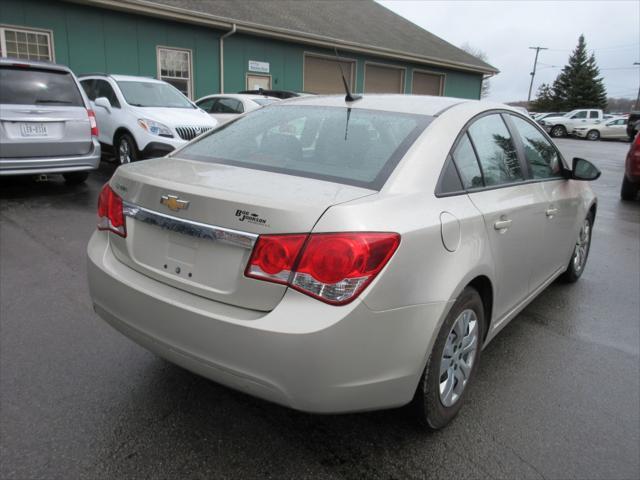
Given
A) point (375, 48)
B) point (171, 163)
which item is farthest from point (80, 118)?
point (375, 48)

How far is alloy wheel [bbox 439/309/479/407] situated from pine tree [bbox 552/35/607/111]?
6020 cm

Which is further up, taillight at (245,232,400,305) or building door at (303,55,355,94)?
building door at (303,55,355,94)

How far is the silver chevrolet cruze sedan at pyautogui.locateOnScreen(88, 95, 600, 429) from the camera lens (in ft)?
6.56

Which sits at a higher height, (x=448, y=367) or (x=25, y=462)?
(x=448, y=367)

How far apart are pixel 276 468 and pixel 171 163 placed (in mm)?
1573

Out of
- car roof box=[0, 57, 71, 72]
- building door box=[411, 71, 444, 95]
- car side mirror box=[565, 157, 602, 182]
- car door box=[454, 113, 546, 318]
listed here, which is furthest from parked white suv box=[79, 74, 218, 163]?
building door box=[411, 71, 444, 95]

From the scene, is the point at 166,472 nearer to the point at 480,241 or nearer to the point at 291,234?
the point at 291,234

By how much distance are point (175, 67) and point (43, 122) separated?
28.8 feet

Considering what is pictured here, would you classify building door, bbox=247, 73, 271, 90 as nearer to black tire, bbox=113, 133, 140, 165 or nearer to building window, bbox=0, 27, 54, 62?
building window, bbox=0, 27, 54, 62

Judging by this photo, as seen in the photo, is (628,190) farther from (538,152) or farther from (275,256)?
(275,256)

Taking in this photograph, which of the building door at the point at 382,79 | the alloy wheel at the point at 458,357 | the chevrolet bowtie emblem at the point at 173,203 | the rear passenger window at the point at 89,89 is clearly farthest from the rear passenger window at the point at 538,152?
the building door at the point at 382,79

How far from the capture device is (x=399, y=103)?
304 centimetres

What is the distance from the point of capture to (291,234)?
2010mm

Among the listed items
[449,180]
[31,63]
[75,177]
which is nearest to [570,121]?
[75,177]
